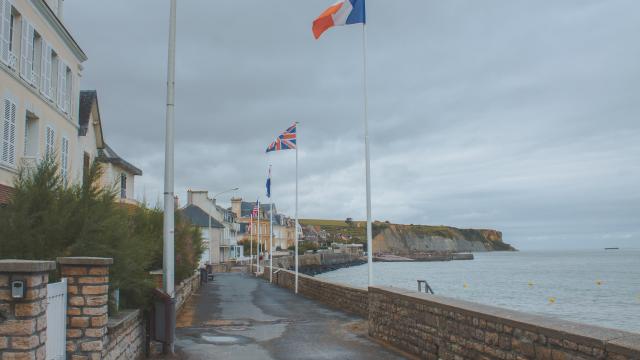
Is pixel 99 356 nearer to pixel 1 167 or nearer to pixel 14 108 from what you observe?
pixel 1 167

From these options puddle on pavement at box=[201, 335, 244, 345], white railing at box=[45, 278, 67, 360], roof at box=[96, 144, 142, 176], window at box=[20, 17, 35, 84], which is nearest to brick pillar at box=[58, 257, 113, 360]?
white railing at box=[45, 278, 67, 360]

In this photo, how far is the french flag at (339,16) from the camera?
610 inches

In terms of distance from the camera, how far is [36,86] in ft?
64.3

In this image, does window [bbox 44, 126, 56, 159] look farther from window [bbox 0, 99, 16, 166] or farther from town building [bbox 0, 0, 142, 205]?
window [bbox 0, 99, 16, 166]

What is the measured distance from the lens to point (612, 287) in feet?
230

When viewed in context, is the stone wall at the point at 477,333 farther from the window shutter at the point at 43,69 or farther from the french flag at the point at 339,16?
the window shutter at the point at 43,69

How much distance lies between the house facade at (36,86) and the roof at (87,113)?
2.96 meters

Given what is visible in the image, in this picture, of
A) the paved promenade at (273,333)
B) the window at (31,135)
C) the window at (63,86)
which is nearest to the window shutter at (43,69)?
the window at (31,135)

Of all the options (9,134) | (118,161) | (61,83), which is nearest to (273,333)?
(9,134)

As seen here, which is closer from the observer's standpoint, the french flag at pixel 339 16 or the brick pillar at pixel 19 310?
the brick pillar at pixel 19 310

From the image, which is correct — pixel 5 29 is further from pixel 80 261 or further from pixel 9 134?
pixel 80 261

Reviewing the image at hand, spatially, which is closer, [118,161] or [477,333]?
[477,333]

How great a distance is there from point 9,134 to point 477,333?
14.2 m

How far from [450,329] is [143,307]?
548 cm
